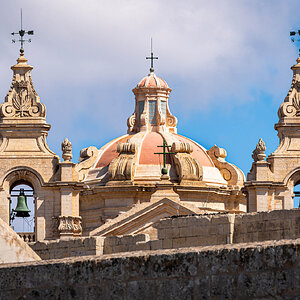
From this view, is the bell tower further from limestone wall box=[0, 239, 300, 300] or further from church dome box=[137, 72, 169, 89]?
limestone wall box=[0, 239, 300, 300]

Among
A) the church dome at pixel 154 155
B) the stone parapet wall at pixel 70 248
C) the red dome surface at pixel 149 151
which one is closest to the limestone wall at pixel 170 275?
the stone parapet wall at pixel 70 248

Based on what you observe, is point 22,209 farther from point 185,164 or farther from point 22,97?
point 185,164

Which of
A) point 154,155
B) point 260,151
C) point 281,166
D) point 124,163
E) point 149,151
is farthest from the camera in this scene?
point 149,151

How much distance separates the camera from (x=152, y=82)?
6838cm

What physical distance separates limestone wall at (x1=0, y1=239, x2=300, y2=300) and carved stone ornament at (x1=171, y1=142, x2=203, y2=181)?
157ft

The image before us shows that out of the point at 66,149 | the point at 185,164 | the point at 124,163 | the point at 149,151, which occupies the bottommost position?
the point at 66,149

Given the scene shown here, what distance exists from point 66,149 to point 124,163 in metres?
5.19

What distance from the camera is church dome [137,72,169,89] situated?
2682 inches

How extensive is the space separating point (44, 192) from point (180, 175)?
6.45 metres

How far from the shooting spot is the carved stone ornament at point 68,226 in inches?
2290

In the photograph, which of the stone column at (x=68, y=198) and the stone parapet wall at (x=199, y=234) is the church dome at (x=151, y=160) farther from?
the stone parapet wall at (x=199, y=234)

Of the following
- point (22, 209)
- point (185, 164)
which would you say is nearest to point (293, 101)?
point (185, 164)

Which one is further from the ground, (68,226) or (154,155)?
(154,155)

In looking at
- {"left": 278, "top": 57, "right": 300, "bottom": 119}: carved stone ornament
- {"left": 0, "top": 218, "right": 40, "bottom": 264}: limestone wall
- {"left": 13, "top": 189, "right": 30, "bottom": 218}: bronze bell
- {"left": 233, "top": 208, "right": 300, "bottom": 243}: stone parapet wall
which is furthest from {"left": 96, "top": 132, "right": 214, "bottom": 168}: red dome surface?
{"left": 0, "top": 218, "right": 40, "bottom": 264}: limestone wall
